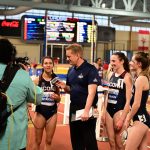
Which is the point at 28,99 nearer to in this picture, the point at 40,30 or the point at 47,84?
the point at 47,84

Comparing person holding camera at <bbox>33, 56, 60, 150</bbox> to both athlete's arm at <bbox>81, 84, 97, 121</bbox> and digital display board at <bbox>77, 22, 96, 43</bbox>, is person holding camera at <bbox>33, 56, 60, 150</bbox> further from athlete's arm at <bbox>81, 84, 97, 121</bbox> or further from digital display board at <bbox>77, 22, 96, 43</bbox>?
digital display board at <bbox>77, 22, 96, 43</bbox>

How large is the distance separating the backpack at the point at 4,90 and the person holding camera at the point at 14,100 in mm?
27

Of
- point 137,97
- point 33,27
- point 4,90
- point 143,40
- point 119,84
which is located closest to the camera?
point 4,90

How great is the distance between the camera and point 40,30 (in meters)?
18.4

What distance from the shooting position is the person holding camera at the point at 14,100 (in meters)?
3.05

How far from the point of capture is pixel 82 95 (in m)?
4.54

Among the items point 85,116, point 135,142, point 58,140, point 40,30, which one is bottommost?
point 58,140

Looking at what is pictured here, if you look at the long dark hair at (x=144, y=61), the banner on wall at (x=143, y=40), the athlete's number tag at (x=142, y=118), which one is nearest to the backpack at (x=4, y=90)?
the athlete's number tag at (x=142, y=118)

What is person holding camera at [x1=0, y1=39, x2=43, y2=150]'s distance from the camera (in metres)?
3.05

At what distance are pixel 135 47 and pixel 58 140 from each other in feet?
75.1

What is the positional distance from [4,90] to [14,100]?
127 millimetres

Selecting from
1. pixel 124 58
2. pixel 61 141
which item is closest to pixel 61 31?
pixel 61 141

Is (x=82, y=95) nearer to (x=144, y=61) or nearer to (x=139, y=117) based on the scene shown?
(x=139, y=117)

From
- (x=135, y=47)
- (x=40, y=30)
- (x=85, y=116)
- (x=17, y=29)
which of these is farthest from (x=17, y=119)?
(x=135, y=47)
